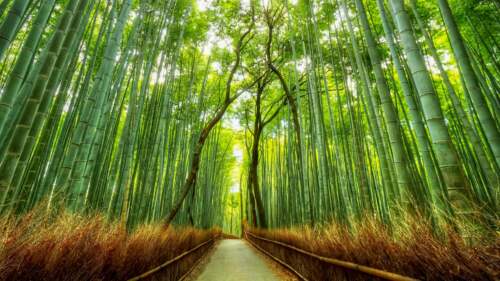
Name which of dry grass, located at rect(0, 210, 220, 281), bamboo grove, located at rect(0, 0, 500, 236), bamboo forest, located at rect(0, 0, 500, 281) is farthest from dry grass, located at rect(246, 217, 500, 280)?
dry grass, located at rect(0, 210, 220, 281)

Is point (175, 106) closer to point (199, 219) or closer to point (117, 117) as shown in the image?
point (117, 117)

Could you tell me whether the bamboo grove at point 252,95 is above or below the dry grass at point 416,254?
above

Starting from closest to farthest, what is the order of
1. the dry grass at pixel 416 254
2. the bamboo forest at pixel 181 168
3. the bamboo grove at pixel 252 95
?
the dry grass at pixel 416 254 → the bamboo forest at pixel 181 168 → the bamboo grove at pixel 252 95

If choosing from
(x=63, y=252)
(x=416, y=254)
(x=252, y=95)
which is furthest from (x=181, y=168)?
(x=416, y=254)

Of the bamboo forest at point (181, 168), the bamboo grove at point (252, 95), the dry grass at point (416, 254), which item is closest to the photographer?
the dry grass at point (416, 254)

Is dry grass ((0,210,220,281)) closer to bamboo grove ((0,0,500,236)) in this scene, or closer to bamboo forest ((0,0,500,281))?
bamboo forest ((0,0,500,281))

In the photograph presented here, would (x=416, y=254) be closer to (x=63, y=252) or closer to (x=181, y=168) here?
(x=63, y=252)

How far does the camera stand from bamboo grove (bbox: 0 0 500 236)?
152 centimetres

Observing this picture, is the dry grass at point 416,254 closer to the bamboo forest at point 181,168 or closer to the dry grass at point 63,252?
the bamboo forest at point 181,168

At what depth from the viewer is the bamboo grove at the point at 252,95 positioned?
4.97ft

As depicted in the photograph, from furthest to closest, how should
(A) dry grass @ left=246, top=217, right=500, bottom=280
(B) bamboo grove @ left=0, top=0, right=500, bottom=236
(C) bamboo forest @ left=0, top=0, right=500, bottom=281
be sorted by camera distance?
1. (B) bamboo grove @ left=0, top=0, right=500, bottom=236
2. (C) bamboo forest @ left=0, top=0, right=500, bottom=281
3. (A) dry grass @ left=246, top=217, right=500, bottom=280

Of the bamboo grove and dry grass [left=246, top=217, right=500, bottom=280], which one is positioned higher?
the bamboo grove

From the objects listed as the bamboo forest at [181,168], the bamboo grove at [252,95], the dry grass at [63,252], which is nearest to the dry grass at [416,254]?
the bamboo forest at [181,168]

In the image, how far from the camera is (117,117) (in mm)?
4160
